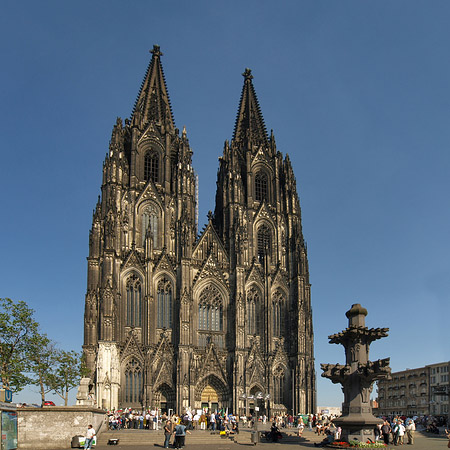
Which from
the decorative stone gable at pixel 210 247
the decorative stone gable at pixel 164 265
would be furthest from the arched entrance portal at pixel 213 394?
the decorative stone gable at pixel 210 247

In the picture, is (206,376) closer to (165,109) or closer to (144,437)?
(144,437)

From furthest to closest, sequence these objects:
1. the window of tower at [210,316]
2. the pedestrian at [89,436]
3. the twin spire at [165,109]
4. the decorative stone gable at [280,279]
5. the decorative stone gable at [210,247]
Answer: the twin spire at [165,109]
the decorative stone gable at [280,279]
the decorative stone gable at [210,247]
the window of tower at [210,316]
the pedestrian at [89,436]

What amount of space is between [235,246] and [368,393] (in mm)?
38179

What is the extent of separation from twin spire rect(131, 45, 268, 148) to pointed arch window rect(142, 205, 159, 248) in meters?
10.7

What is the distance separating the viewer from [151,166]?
6962cm

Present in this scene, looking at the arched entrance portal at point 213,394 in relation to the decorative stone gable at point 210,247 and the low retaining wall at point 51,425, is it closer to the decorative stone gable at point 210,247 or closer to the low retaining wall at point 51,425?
the decorative stone gable at point 210,247

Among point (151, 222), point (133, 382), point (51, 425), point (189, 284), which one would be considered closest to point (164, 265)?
point (189, 284)

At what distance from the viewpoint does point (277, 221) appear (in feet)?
235

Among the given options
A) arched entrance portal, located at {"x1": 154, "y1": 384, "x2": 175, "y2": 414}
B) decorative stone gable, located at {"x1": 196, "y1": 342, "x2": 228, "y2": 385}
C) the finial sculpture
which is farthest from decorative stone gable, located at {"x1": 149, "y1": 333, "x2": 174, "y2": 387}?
the finial sculpture

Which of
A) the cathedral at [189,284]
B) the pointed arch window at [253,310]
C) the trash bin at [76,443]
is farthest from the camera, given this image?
the pointed arch window at [253,310]

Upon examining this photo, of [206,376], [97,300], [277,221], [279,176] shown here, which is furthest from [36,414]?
[279,176]

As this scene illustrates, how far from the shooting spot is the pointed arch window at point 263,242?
229 ft

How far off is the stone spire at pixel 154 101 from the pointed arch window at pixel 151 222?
10.7 metres

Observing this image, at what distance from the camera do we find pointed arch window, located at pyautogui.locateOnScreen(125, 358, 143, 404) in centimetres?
5888
